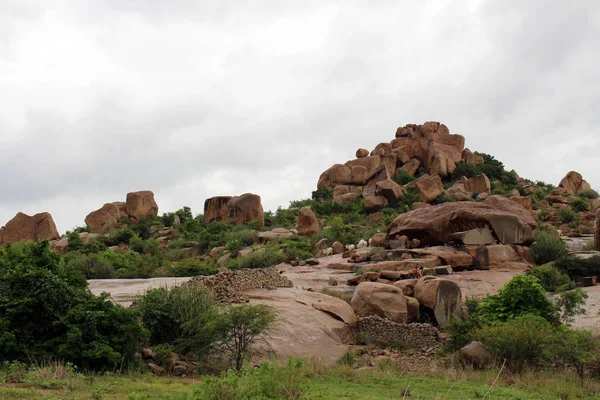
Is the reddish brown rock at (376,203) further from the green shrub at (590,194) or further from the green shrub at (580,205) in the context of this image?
the green shrub at (590,194)

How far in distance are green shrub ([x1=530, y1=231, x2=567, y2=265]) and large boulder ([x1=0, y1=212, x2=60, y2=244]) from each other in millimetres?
36400

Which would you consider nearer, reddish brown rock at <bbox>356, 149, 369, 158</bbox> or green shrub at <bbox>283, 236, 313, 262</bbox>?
green shrub at <bbox>283, 236, 313, 262</bbox>

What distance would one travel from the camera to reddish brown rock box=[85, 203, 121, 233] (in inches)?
1849

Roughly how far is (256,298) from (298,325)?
1991 millimetres

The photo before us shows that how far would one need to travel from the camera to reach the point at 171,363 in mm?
10922

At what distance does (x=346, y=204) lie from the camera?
155 ft

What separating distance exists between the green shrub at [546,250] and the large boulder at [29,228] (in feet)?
119

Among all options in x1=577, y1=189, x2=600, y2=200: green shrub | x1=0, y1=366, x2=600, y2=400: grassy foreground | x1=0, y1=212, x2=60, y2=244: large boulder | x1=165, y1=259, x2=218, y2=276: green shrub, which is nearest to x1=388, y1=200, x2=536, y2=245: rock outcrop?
x1=165, y1=259, x2=218, y2=276: green shrub

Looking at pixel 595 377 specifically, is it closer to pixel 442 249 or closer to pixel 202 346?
pixel 202 346

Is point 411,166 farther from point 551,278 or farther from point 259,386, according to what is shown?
point 259,386

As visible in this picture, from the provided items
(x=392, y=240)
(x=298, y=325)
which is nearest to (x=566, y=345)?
(x=298, y=325)

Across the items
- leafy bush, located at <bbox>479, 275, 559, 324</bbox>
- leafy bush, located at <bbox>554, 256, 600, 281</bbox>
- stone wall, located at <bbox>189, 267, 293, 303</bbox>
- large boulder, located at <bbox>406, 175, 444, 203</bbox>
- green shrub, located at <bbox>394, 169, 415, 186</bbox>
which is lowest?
leafy bush, located at <bbox>479, 275, 559, 324</bbox>

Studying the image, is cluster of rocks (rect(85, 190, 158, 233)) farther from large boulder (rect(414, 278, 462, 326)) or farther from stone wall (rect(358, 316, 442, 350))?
stone wall (rect(358, 316, 442, 350))

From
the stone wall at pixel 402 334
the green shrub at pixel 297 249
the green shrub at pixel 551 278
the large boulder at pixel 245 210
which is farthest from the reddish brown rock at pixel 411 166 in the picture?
the stone wall at pixel 402 334
